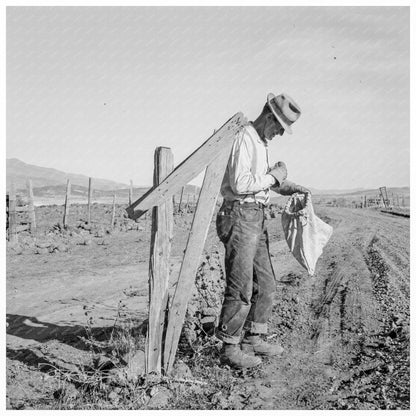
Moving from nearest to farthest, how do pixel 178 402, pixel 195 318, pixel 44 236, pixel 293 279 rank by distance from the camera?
pixel 178 402 < pixel 195 318 < pixel 293 279 < pixel 44 236

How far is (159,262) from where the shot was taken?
404cm

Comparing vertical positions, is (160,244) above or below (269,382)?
above

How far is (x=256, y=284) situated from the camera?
4.72 m

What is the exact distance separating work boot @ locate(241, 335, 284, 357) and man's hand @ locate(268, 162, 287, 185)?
1.48 meters

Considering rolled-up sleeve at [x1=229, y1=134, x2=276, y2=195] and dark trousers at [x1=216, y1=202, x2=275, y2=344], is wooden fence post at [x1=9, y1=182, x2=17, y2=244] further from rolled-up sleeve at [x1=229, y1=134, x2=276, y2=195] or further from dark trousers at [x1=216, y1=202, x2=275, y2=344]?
rolled-up sleeve at [x1=229, y1=134, x2=276, y2=195]

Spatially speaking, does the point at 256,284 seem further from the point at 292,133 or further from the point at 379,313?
the point at 379,313

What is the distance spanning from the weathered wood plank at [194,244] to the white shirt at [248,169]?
11cm

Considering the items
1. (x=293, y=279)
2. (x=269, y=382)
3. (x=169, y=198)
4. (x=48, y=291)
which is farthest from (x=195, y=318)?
(x=48, y=291)

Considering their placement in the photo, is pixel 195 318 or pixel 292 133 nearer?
pixel 292 133

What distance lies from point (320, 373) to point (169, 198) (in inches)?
76.8

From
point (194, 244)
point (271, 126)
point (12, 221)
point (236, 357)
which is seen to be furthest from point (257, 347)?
point (12, 221)

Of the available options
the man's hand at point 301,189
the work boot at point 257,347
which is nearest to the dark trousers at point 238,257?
the work boot at point 257,347

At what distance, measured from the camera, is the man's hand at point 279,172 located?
14.0 feet

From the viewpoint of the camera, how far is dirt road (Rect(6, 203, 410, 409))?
156 inches
